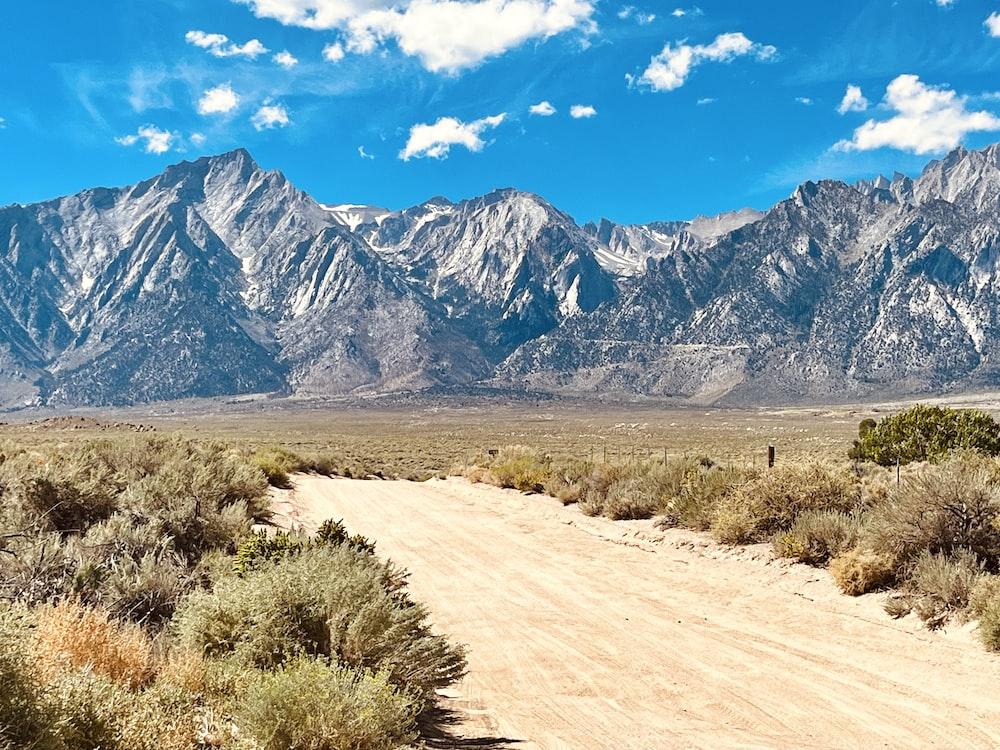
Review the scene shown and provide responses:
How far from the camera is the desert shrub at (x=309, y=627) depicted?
660cm

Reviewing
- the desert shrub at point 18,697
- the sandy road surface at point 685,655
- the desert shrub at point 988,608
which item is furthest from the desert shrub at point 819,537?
the desert shrub at point 18,697

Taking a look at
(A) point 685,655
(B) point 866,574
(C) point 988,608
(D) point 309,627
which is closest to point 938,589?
(C) point 988,608

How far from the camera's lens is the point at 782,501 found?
49.8 ft

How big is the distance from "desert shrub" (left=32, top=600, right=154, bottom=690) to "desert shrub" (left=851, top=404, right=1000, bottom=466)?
2642 cm

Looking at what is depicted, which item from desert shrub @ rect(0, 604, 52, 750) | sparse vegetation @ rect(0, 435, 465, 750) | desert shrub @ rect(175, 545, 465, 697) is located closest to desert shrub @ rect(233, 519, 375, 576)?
sparse vegetation @ rect(0, 435, 465, 750)

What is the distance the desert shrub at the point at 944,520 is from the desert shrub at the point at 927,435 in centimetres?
1627

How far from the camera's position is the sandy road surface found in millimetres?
7109

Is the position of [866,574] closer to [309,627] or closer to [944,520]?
[944,520]

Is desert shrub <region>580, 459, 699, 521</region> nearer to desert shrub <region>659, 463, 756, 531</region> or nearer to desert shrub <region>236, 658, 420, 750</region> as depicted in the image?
desert shrub <region>659, 463, 756, 531</region>

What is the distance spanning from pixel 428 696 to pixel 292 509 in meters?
16.1

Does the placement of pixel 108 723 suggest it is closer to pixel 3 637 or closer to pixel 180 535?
pixel 3 637

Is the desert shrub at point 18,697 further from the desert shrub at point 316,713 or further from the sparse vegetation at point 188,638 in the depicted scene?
the desert shrub at point 316,713

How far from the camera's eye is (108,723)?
15.3 feet

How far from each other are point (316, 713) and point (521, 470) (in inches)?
981
